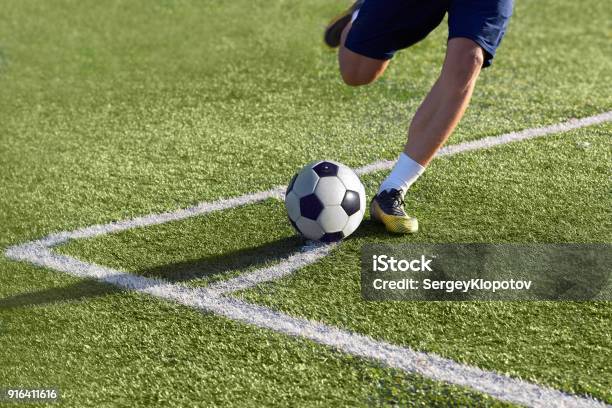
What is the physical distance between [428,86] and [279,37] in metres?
1.86

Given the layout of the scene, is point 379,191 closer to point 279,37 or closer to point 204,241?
point 204,241

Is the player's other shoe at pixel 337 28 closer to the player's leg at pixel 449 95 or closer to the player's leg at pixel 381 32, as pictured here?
the player's leg at pixel 381 32

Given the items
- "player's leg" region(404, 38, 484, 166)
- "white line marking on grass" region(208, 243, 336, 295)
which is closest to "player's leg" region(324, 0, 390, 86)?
"player's leg" region(404, 38, 484, 166)

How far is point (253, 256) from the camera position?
4500 millimetres

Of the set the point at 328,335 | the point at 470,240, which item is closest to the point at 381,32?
the point at 470,240

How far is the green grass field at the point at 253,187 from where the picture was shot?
3.59 meters

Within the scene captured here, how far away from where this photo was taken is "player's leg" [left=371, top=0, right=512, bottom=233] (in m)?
4.56

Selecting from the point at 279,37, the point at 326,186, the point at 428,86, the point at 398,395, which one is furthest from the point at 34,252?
the point at 279,37

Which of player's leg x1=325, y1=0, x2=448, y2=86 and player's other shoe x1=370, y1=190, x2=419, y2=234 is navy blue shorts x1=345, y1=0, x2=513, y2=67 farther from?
player's other shoe x1=370, y1=190, x2=419, y2=234

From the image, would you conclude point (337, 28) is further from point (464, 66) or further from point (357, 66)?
point (464, 66)

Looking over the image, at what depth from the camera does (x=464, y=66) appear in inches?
181

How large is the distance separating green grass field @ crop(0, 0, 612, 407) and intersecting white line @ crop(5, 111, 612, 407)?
0.06m

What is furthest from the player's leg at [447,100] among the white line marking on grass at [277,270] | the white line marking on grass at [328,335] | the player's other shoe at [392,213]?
the white line marking on grass at [328,335]

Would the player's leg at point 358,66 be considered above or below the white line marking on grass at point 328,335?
above
